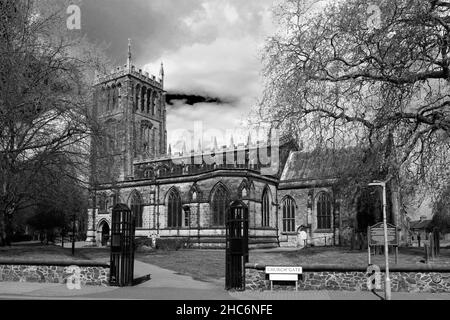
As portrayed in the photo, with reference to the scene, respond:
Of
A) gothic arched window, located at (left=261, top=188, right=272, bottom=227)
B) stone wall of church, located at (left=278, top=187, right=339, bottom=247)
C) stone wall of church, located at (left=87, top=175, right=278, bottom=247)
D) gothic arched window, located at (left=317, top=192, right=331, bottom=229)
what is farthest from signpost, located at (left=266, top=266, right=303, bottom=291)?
gothic arched window, located at (left=317, top=192, right=331, bottom=229)

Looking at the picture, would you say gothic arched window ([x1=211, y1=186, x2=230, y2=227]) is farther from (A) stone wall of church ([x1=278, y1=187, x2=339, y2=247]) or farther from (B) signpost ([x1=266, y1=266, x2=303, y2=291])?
(B) signpost ([x1=266, y1=266, x2=303, y2=291])

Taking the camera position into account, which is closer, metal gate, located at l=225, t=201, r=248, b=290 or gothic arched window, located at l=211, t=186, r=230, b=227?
metal gate, located at l=225, t=201, r=248, b=290

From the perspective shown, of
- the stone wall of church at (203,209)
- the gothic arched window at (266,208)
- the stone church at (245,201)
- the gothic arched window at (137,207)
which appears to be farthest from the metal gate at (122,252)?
the gothic arched window at (137,207)

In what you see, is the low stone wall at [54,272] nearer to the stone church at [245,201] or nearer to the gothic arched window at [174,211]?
the stone church at [245,201]

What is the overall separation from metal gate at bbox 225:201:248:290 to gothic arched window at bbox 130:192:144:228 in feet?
124

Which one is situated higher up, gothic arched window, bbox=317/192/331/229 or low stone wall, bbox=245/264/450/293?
gothic arched window, bbox=317/192/331/229

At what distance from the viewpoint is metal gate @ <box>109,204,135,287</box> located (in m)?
16.9

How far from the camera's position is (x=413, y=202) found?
930 inches

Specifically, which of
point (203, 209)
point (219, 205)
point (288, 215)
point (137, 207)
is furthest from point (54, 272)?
point (137, 207)

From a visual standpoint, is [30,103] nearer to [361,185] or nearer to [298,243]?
[361,185]

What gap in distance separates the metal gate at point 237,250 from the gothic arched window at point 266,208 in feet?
101

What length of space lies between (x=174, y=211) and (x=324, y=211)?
53.4 feet

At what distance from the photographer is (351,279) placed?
1575cm
